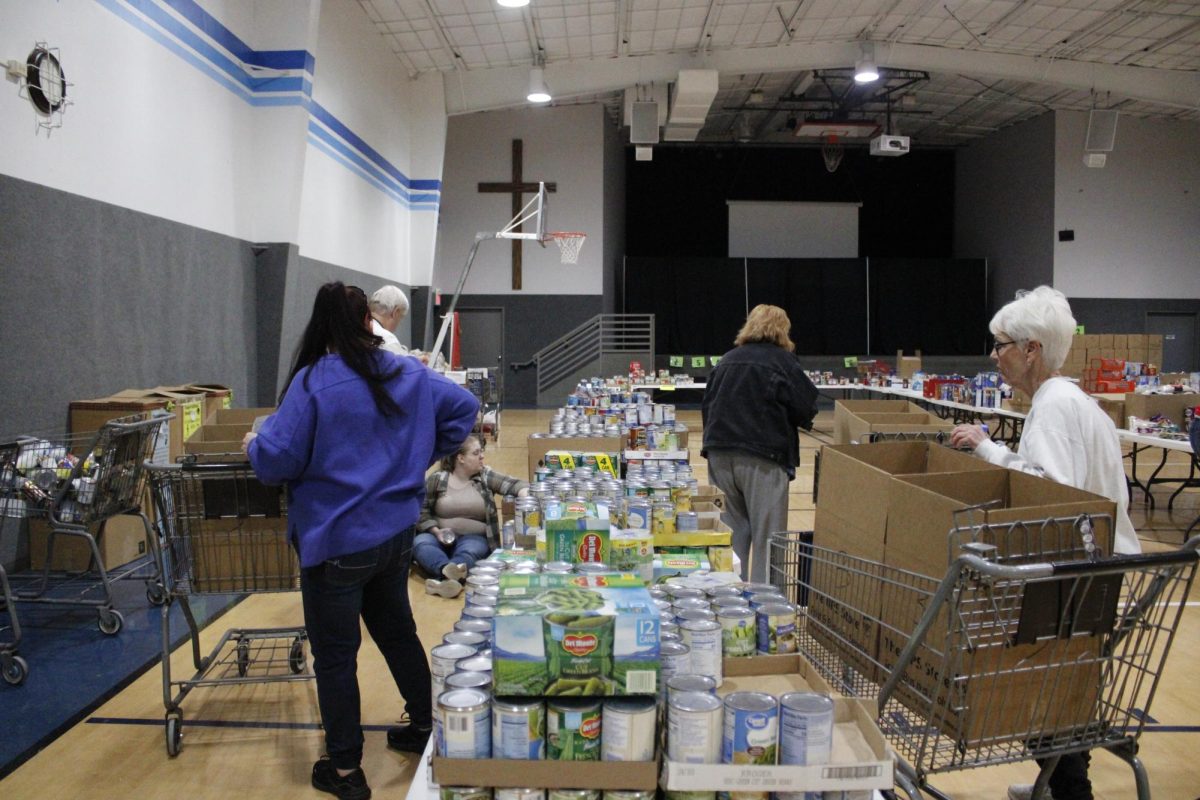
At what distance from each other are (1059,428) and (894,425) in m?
3.33

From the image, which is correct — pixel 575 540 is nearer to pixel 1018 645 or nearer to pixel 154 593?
pixel 1018 645

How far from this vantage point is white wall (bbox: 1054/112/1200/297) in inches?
672

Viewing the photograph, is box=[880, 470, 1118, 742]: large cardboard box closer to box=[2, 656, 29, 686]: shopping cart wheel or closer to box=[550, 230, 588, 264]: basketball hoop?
box=[2, 656, 29, 686]: shopping cart wheel

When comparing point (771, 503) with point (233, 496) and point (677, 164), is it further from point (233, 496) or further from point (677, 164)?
point (677, 164)

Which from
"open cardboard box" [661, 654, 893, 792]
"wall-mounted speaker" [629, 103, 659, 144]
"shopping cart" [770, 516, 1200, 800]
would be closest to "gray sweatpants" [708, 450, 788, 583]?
"shopping cart" [770, 516, 1200, 800]

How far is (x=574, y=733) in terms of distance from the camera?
58.7 inches

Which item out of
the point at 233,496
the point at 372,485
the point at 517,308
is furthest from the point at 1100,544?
the point at 517,308

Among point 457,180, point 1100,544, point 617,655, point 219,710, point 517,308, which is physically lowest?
point 219,710

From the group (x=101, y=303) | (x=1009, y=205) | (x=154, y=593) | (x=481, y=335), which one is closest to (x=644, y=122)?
(x=481, y=335)

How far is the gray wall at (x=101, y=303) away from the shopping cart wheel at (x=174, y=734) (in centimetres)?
275

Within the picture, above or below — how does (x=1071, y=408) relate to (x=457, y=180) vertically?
below

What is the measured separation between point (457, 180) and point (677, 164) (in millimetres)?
5564

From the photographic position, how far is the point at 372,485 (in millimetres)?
2520

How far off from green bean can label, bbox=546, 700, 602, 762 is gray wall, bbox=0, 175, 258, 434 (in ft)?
15.4
